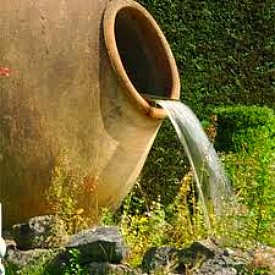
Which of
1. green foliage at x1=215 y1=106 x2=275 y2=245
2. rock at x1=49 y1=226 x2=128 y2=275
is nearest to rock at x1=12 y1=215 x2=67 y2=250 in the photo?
rock at x1=49 y1=226 x2=128 y2=275

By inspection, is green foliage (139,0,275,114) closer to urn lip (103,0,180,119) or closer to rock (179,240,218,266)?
urn lip (103,0,180,119)

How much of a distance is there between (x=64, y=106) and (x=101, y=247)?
1232 mm

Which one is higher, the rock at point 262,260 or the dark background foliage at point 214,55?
the dark background foliage at point 214,55

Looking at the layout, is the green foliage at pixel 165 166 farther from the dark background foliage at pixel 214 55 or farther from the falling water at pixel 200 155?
the falling water at pixel 200 155

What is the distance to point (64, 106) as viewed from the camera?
6090 millimetres

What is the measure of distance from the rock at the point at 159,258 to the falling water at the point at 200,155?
1398 millimetres

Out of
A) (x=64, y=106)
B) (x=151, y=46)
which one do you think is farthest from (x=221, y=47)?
(x=64, y=106)

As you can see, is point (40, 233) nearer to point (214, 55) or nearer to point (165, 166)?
point (165, 166)

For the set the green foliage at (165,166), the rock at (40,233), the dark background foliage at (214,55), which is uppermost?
the dark background foliage at (214,55)

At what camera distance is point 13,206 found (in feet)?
20.4

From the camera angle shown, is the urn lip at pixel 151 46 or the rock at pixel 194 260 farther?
the urn lip at pixel 151 46

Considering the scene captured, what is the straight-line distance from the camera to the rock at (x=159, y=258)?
5.08 metres

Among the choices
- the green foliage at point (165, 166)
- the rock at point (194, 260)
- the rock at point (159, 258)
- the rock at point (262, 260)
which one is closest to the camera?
the rock at point (194, 260)

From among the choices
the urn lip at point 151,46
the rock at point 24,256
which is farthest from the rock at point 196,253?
the urn lip at point 151,46
